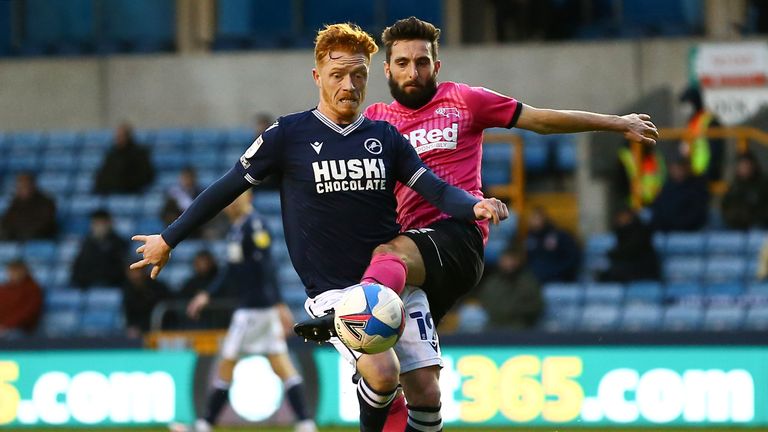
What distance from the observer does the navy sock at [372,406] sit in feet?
23.1

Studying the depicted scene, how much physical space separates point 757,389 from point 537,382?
1805mm

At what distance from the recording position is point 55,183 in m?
18.9

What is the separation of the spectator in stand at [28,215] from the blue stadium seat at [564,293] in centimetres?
571

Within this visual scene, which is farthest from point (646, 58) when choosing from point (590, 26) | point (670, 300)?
point (670, 300)

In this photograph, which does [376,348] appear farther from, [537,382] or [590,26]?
[590,26]

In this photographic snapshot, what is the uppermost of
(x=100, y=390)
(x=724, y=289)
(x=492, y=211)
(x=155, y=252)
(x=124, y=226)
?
(x=492, y=211)

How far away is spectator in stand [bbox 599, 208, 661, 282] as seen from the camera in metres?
15.4

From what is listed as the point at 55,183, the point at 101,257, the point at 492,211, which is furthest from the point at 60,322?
the point at 492,211

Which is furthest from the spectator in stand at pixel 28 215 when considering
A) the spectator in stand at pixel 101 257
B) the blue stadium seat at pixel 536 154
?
the blue stadium seat at pixel 536 154

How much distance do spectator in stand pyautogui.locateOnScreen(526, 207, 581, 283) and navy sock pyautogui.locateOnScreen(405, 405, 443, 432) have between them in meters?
8.78

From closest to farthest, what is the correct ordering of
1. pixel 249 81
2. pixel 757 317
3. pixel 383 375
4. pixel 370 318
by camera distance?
pixel 370 318 → pixel 383 375 → pixel 757 317 → pixel 249 81

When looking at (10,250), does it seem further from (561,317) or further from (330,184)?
(330,184)

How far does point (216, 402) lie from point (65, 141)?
25.1 ft

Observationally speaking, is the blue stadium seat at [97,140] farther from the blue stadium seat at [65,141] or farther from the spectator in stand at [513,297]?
the spectator in stand at [513,297]
